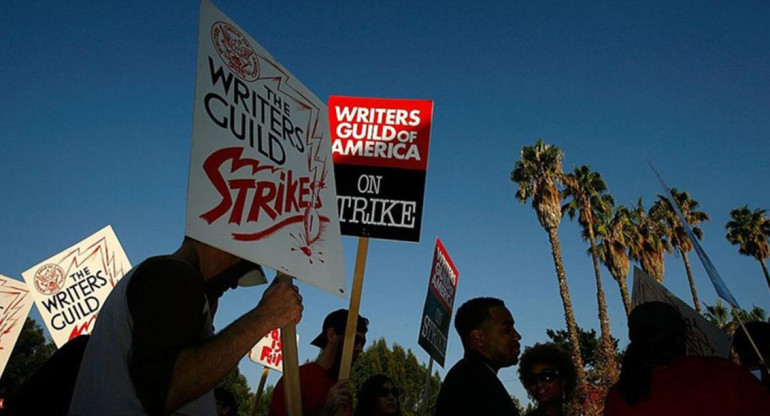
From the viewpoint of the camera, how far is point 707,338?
13.5ft

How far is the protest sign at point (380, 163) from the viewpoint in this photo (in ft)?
13.8

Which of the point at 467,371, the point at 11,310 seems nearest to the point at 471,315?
the point at 467,371

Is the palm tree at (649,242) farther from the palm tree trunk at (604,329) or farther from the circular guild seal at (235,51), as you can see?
the circular guild seal at (235,51)

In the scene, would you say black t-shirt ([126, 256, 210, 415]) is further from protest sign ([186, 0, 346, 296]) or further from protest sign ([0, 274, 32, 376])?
protest sign ([0, 274, 32, 376])

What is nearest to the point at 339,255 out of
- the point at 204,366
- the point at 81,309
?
the point at 204,366

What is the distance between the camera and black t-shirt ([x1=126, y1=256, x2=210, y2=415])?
5.46 ft

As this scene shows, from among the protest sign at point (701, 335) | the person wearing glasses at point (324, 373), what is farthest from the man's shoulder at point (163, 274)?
the protest sign at point (701, 335)

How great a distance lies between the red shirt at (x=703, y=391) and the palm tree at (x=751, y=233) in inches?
1550

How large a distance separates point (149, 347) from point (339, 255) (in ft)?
3.81

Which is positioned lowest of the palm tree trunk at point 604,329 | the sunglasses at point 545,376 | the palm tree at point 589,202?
the sunglasses at point 545,376

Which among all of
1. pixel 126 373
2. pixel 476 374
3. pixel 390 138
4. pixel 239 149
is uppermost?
pixel 390 138

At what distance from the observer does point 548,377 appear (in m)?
4.87

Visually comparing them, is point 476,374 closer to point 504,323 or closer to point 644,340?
point 504,323

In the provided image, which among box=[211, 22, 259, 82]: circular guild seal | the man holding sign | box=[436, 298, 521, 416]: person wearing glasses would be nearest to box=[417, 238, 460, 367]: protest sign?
box=[436, 298, 521, 416]: person wearing glasses
